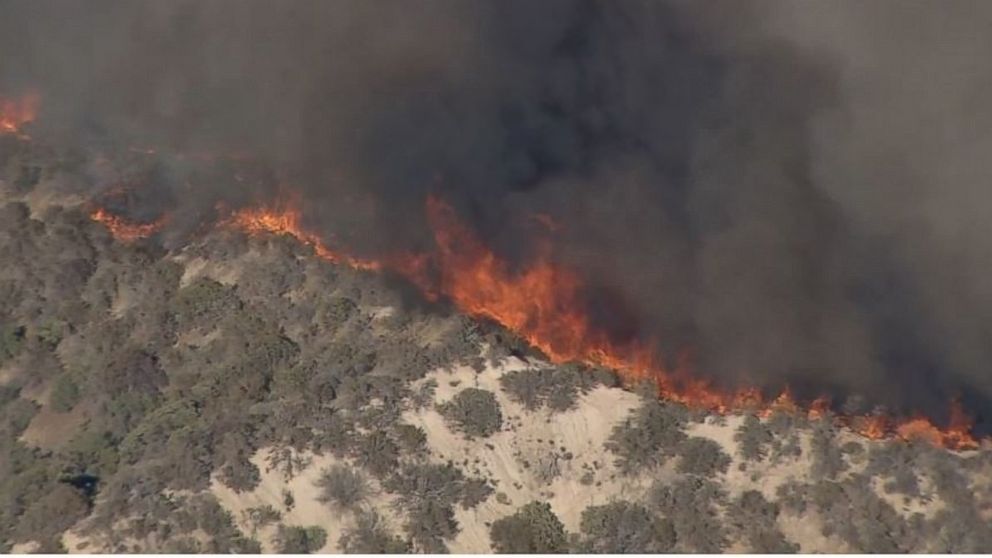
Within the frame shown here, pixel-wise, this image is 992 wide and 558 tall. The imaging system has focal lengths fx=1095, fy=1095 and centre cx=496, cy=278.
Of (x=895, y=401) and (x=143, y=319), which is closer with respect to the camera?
(x=895, y=401)

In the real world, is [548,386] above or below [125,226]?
below

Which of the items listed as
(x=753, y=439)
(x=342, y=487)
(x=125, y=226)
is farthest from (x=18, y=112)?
(x=753, y=439)

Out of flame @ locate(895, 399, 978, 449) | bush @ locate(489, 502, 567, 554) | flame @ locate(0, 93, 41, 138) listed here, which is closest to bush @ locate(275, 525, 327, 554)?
bush @ locate(489, 502, 567, 554)

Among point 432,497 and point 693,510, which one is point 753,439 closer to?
point 693,510

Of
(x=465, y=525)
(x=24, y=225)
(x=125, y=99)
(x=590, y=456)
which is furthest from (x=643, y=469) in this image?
(x=125, y=99)

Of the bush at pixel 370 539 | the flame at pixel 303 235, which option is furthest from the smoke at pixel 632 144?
the bush at pixel 370 539

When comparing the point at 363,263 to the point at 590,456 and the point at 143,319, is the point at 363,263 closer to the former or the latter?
the point at 143,319

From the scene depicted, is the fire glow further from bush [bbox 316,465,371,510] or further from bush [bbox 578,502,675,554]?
bush [bbox 316,465,371,510]
